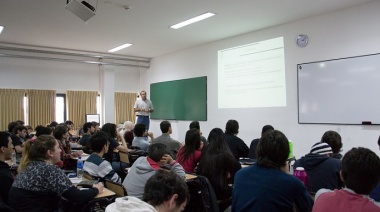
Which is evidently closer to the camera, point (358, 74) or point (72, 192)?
point (72, 192)

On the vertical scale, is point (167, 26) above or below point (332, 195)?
above

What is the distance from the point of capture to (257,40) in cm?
730

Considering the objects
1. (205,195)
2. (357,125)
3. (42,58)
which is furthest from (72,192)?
(42,58)

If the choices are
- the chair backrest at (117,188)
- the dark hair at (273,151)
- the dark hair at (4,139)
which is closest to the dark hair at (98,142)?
the chair backrest at (117,188)

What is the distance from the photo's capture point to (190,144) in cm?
375

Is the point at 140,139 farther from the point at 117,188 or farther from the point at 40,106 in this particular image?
the point at 40,106

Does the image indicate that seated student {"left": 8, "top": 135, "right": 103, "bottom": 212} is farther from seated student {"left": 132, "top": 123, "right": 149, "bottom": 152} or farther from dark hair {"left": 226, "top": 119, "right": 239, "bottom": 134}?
seated student {"left": 132, "top": 123, "right": 149, "bottom": 152}

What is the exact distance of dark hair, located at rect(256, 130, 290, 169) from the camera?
6.36 ft

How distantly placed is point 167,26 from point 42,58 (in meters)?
4.58

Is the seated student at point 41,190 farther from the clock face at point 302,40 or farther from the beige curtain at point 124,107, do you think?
the beige curtain at point 124,107

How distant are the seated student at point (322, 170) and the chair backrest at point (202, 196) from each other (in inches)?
36.0

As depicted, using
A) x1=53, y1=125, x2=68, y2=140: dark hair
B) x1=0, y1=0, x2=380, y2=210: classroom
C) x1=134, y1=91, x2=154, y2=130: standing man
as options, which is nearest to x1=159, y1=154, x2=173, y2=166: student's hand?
x1=53, y1=125, x2=68, y2=140: dark hair

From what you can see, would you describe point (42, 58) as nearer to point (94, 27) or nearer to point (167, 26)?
point (94, 27)

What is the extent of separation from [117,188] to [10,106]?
775 cm
